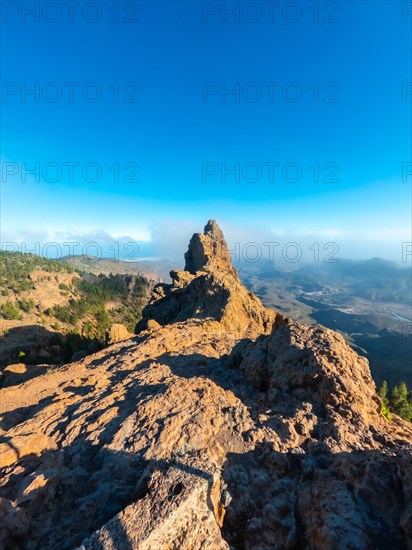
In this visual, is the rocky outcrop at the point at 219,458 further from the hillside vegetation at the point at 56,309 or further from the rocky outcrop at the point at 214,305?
the hillside vegetation at the point at 56,309

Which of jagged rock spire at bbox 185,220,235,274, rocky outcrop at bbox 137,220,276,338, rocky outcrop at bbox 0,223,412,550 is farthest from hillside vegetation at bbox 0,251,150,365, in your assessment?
jagged rock spire at bbox 185,220,235,274

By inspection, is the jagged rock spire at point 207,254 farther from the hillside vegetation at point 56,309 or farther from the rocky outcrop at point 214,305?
the hillside vegetation at point 56,309

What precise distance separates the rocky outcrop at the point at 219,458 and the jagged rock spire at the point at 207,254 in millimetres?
60608

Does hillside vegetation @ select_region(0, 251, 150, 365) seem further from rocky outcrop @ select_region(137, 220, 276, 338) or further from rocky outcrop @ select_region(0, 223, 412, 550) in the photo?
rocky outcrop @ select_region(0, 223, 412, 550)

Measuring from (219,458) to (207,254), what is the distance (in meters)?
74.0

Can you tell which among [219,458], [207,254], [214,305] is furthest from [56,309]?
[219,458]

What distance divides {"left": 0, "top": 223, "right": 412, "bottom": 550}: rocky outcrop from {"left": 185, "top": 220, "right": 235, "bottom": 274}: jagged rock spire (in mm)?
60608

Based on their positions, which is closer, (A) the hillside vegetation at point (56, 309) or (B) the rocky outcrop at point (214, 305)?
(B) the rocky outcrop at point (214, 305)

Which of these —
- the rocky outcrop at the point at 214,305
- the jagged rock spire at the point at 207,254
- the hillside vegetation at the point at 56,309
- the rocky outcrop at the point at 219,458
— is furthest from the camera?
the jagged rock spire at the point at 207,254

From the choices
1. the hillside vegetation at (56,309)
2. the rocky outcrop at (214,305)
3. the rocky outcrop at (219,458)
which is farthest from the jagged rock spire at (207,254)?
the rocky outcrop at (219,458)

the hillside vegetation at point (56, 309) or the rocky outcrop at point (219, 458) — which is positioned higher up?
the rocky outcrop at point (219, 458)

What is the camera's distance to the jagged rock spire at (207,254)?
80.8m

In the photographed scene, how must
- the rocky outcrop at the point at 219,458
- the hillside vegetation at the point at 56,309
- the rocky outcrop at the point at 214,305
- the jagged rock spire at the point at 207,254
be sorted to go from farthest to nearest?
1. the jagged rock spire at the point at 207,254
2. the hillside vegetation at the point at 56,309
3. the rocky outcrop at the point at 214,305
4. the rocky outcrop at the point at 219,458

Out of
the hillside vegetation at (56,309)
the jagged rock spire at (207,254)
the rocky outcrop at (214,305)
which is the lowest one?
the hillside vegetation at (56,309)
